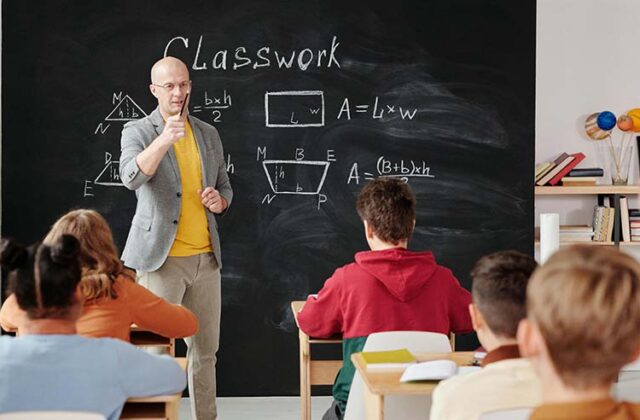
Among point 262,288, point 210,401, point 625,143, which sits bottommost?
point 210,401

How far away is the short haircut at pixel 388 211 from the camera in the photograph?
3484mm

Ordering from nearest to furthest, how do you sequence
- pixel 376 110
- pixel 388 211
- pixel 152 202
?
1. pixel 388 211
2. pixel 152 202
3. pixel 376 110

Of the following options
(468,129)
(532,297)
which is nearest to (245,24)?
(468,129)

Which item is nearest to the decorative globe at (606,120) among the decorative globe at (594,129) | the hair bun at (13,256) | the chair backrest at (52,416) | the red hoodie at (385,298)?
the decorative globe at (594,129)

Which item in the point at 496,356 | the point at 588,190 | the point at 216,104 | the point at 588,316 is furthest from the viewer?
the point at 588,190

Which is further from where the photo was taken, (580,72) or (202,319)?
(580,72)

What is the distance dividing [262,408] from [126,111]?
5.90 ft

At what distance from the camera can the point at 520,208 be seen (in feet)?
18.6

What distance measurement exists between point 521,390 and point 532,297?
2.12 ft

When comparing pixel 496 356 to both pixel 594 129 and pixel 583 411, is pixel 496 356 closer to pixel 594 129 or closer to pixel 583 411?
pixel 583 411

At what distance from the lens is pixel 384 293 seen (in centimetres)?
337

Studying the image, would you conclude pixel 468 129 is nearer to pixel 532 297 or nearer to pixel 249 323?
pixel 249 323

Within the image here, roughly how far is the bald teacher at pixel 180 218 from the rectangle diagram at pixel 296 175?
1150mm

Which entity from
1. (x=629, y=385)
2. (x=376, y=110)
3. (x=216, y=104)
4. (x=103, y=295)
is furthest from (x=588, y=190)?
(x=103, y=295)
